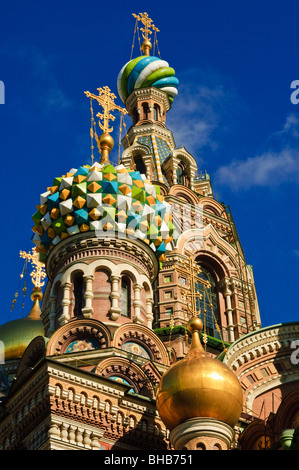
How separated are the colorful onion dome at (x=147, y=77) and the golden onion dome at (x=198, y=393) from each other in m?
13.3

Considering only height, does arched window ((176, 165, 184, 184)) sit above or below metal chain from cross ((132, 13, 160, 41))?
below

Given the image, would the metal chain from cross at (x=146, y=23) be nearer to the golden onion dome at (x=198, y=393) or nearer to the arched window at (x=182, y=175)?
the arched window at (x=182, y=175)

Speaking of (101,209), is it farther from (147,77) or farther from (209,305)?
(147,77)

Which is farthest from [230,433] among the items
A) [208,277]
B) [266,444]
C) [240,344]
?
[208,277]

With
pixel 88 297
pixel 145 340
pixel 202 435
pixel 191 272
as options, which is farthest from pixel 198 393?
pixel 191 272

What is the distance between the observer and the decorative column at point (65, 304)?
14922 millimetres

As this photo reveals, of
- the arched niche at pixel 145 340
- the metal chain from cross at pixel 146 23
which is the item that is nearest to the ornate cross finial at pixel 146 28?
the metal chain from cross at pixel 146 23

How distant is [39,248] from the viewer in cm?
1639

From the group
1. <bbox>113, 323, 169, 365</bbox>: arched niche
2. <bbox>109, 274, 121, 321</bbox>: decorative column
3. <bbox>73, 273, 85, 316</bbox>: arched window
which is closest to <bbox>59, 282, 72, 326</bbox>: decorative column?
<bbox>73, 273, 85, 316</bbox>: arched window

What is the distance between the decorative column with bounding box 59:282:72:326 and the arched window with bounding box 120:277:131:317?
0.88m

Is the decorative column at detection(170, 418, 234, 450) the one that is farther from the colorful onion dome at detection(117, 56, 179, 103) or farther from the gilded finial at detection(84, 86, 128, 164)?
the colorful onion dome at detection(117, 56, 179, 103)

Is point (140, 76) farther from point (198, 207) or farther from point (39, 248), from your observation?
point (39, 248)

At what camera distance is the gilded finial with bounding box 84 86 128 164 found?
698 inches

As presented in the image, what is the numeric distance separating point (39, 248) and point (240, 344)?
3943 mm
